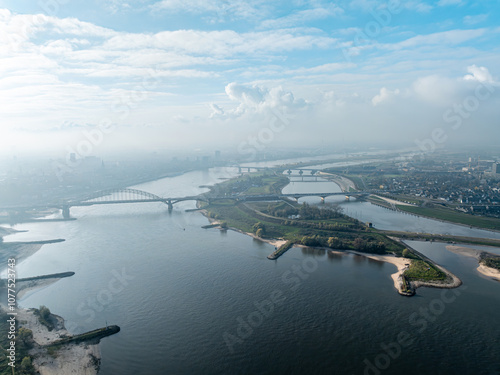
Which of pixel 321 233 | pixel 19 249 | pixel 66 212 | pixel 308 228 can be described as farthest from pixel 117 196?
pixel 321 233

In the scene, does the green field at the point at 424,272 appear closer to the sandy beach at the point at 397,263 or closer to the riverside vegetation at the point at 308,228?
the riverside vegetation at the point at 308,228

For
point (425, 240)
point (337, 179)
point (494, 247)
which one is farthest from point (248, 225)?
point (337, 179)

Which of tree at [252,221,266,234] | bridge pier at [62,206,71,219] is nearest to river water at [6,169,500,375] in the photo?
tree at [252,221,266,234]

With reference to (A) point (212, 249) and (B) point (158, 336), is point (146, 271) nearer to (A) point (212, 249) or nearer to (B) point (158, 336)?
(A) point (212, 249)

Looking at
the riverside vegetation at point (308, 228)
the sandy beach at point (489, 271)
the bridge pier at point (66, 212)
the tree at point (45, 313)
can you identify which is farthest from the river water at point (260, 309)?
the bridge pier at point (66, 212)

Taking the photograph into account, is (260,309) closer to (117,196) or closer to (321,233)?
(321,233)

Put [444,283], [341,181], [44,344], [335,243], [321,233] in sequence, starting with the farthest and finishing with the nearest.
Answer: [341,181], [321,233], [335,243], [444,283], [44,344]
